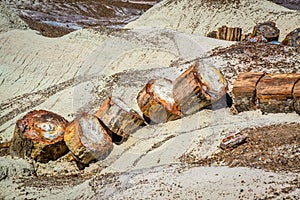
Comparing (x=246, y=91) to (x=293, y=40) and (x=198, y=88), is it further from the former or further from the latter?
(x=293, y=40)

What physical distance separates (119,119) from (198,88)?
1253 millimetres

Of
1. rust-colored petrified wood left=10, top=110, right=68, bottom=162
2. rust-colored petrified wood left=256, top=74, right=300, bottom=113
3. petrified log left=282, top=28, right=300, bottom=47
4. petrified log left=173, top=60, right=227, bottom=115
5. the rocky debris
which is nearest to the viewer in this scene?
the rocky debris

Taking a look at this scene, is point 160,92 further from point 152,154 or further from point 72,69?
point 72,69

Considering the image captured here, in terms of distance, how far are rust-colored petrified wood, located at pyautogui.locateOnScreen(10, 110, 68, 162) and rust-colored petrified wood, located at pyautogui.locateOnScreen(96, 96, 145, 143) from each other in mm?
679

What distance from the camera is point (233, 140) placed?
5.37 metres

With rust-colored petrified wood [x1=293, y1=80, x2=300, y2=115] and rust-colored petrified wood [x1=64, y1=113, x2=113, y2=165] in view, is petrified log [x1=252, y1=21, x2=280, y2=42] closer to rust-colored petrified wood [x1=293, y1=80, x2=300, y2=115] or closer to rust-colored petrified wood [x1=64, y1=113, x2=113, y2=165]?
rust-colored petrified wood [x1=293, y1=80, x2=300, y2=115]

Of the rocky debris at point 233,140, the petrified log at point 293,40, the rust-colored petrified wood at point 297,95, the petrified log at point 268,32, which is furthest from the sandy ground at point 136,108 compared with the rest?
the petrified log at point 268,32

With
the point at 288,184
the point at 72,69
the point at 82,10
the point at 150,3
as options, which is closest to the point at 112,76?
the point at 72,69

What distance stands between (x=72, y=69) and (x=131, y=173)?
19.4ft

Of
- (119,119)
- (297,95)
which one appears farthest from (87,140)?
(297,95)

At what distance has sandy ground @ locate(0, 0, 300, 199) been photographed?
4617 mm

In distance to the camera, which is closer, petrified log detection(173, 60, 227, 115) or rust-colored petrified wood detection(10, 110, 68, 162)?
petrified log detection(173, 60, 227, 115)

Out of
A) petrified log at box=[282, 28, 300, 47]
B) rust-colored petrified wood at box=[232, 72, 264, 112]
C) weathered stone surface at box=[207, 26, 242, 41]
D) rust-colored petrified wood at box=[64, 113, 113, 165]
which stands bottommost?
weathered stone surface at box=[207, 26, 242, 41]

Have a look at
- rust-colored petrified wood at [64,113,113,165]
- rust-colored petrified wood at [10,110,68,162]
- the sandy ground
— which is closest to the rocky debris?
the sandy ground
